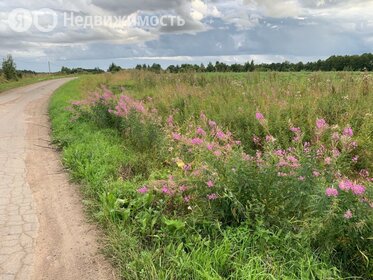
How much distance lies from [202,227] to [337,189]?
1.54 m

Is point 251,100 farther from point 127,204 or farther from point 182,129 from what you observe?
point 127,204

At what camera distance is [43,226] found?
4.48 metres

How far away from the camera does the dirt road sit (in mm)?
3586

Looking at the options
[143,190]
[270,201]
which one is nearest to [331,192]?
[270,201]

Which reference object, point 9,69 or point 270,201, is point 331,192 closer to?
point 270,201

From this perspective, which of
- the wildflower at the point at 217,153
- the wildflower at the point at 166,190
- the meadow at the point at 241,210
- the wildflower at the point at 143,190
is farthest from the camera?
the wildflower at the point at 143,190

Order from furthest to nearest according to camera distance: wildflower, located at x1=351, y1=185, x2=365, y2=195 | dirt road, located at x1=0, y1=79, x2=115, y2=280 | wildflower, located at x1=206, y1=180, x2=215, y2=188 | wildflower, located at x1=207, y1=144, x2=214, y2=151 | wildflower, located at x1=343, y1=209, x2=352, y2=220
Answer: wildflower, located at x1=207, y1=144, x2=214, y2=151
wildflower, located at x1=206, y1=180, x2=215, y2=188
dirt road, located at x1=0, y1=79, x2=115, y2=280
wildflower, located at x1=351, y1=185, x2=365, y2=195
wildflower, located at x1=343, y1=209, x2=352, y2=220

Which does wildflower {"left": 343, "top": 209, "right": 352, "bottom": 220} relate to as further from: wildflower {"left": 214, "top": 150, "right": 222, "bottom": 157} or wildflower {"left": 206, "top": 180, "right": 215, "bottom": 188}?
wildflower {"left": 214, "top": 150, "right": 222, "bottom": 157}

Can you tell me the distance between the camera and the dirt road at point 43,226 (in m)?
3.59

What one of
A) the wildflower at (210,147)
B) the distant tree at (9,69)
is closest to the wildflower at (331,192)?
the wildflower at (210,147)

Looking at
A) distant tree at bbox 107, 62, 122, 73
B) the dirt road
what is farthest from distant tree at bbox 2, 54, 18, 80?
the dirt road

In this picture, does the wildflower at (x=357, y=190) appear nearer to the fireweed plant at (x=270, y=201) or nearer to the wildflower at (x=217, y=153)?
the fireweed plant at (x=270, y=201)

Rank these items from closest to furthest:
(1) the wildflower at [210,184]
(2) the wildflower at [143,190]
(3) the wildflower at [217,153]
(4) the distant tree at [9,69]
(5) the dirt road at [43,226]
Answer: (5) the dirt road at [43,226], (1) the wildflower at [210,184], (3) the wildflower at [217,153], (2) the wildflower at [143,190], (4) the distant tree at [9,69]

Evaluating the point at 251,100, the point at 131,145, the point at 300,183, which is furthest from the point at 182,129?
the point at 300,183
